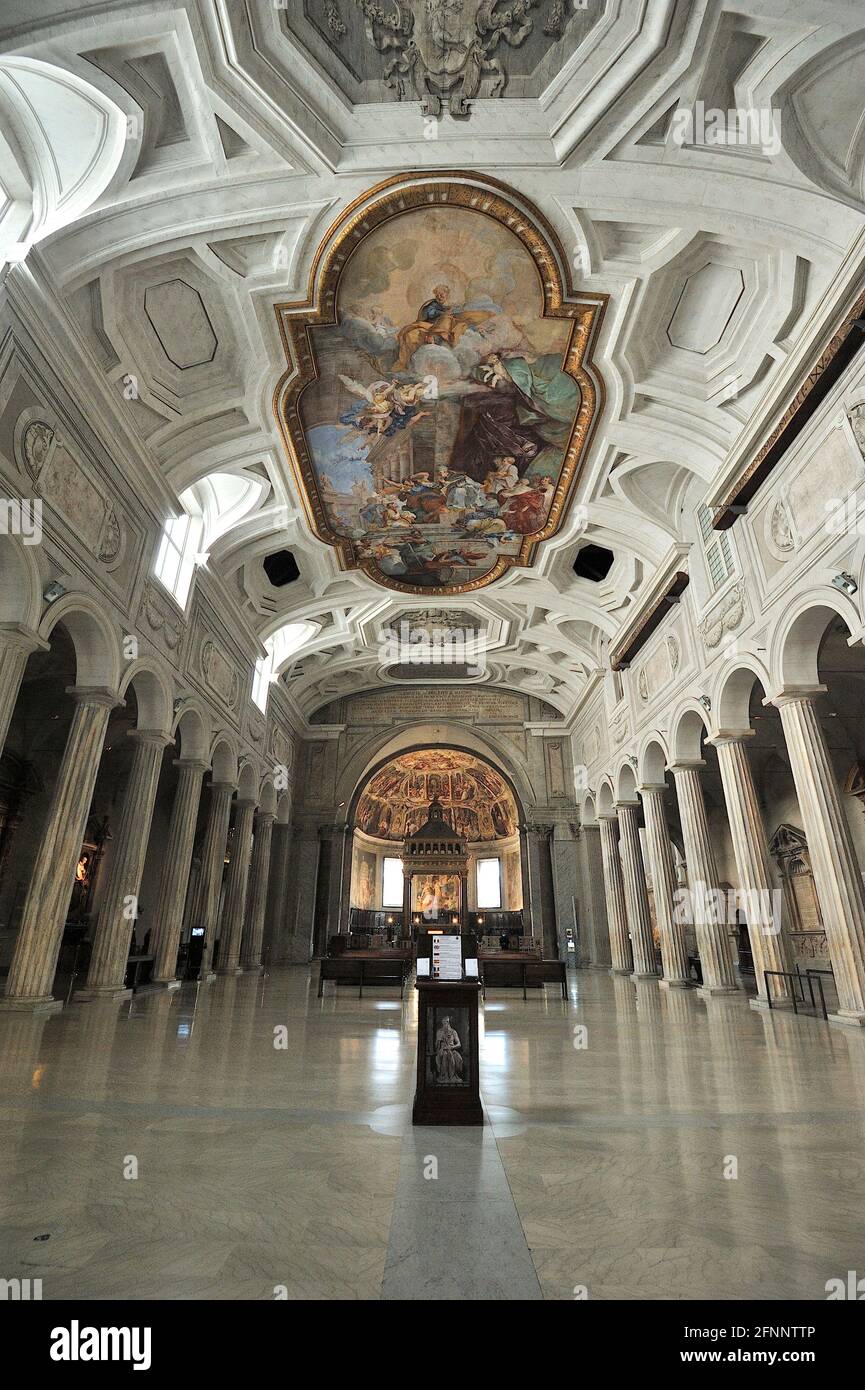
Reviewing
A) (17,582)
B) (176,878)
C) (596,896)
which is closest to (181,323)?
(17,582)

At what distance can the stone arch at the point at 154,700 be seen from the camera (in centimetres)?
1255

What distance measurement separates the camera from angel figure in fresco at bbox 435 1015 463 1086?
4.13 meters

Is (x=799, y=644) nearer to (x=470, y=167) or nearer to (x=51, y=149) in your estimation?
(x=470, y=167)

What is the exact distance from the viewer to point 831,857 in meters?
9.03

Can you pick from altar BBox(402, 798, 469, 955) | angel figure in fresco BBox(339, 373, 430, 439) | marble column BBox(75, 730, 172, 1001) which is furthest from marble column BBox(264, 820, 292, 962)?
angel figure in fresco BBox(339, 373, 430, 439)

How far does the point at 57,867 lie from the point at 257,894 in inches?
465

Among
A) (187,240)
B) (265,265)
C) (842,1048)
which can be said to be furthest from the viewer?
(265,265)

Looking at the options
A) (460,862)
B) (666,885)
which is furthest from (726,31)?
(460,862)

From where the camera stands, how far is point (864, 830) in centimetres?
1458

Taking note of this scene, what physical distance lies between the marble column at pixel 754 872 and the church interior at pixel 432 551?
87 mm

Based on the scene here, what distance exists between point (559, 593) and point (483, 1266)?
55.7ft

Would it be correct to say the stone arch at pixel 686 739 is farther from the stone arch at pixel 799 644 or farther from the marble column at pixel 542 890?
the marble column at pixel 542 890

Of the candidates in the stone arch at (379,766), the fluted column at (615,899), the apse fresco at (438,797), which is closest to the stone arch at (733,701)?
the fluted column at (615,899)
